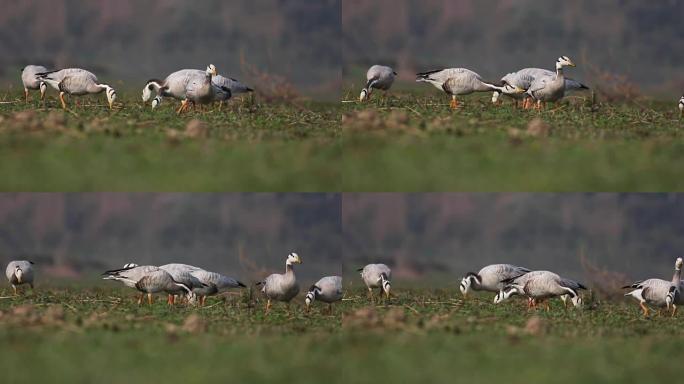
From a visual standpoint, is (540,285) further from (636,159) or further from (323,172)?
(323,172)

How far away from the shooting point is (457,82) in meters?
17.5

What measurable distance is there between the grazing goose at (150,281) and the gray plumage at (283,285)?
4.23ft

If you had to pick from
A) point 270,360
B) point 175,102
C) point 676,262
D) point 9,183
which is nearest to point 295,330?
point 270,360

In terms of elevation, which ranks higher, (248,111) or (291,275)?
(248,111)

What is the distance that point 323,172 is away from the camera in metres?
14.6

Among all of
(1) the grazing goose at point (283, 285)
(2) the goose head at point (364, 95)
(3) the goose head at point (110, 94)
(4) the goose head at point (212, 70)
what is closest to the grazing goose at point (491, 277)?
(1) the grazing goose at point (283, 285)

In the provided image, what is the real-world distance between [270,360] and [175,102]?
6.27 meters

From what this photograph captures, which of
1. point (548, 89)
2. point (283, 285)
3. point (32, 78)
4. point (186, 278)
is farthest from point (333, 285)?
point (32, 78)

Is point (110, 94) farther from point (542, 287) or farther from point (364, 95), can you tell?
point (542, 287)

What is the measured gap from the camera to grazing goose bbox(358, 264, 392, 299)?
1662 centimetres

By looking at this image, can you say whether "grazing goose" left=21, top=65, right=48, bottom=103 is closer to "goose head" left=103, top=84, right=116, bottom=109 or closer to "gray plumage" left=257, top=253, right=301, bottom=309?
"goose head" left=103, top=84, right=116, bottom=109

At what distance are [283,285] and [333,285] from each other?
731 mm

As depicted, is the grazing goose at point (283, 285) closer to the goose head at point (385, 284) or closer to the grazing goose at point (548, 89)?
the goose head at point (385, 284)

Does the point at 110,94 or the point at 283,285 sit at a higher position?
the point at 110,94
